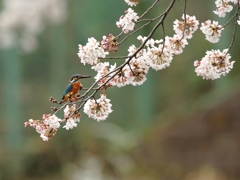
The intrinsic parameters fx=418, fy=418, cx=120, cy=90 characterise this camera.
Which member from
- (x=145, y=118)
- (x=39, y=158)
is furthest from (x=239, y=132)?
(x=39, y=158)

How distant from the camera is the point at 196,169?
20.9 ft

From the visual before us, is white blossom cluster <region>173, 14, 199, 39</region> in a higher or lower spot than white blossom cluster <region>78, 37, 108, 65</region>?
higher

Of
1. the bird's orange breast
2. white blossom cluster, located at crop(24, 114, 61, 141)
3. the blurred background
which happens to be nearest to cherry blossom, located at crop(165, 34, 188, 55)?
the bird's orange breast

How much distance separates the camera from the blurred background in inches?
260

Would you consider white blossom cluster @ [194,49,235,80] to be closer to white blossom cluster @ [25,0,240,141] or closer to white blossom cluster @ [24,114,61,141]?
white blossom cluster @ [25,0,240,141]

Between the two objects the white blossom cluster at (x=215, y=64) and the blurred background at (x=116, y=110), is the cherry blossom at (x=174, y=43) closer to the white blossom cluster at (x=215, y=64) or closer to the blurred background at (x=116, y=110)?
the white blossom cluster at (x=215, y=64)

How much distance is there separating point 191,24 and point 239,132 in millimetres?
4126

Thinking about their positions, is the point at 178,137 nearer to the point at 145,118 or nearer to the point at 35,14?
the point at 145,118

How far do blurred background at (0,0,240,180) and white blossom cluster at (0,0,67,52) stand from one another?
0.9 inches

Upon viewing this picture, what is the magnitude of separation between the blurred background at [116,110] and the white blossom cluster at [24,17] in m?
0.02

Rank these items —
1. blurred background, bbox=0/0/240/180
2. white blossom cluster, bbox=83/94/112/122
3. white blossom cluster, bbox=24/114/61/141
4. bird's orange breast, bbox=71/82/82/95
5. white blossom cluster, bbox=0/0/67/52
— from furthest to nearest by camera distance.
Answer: white blossom cluster, bbox=0/0/67/52, blurred background, bbox=0/0/240/180, bird's orange breast, bbox=71/82/82/95, white blossom cluster, bbox=83/94/112/122, white blossom cluster, bbox=24/114/61/141

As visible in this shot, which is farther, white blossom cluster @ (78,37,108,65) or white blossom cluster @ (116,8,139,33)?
white blossom cluster @ (116,8,139,33)

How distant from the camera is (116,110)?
41.1ft

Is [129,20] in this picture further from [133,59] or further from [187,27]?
[187,27]
